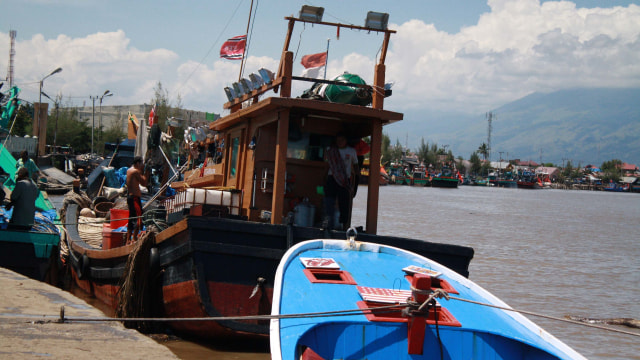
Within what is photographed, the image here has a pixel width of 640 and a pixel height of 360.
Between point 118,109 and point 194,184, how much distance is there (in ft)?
244

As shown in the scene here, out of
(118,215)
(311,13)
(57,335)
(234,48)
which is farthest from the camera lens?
(234,48)

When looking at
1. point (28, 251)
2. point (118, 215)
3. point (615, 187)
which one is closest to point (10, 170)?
point (28, 251)

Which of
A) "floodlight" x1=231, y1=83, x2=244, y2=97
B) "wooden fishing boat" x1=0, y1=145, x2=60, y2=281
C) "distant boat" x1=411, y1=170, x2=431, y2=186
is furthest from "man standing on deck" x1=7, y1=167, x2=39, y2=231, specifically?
"distant boat" x1=411, y1=170, x2=431, y2=186

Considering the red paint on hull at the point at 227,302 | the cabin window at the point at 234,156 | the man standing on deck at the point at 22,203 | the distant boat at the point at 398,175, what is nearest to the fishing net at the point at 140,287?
the red paint on hull at the point at 227,302

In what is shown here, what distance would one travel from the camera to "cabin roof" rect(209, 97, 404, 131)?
8.11m

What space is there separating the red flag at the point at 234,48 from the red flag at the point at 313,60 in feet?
12.2

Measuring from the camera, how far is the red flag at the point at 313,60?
8809mm

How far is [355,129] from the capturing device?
975 centimetres

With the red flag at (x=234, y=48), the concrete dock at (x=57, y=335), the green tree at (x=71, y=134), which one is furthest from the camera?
the green tree at (x=71, y=134)

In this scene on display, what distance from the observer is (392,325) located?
211 inches

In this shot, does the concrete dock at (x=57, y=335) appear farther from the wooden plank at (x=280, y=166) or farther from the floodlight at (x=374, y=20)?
the floodlight at (x=374, y=20)

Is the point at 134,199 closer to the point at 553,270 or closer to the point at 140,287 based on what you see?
the point at 140,287

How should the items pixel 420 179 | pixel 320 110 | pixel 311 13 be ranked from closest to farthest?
pixel 320 110
pixel 311 13
pixel 420 179

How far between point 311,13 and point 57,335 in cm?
527
